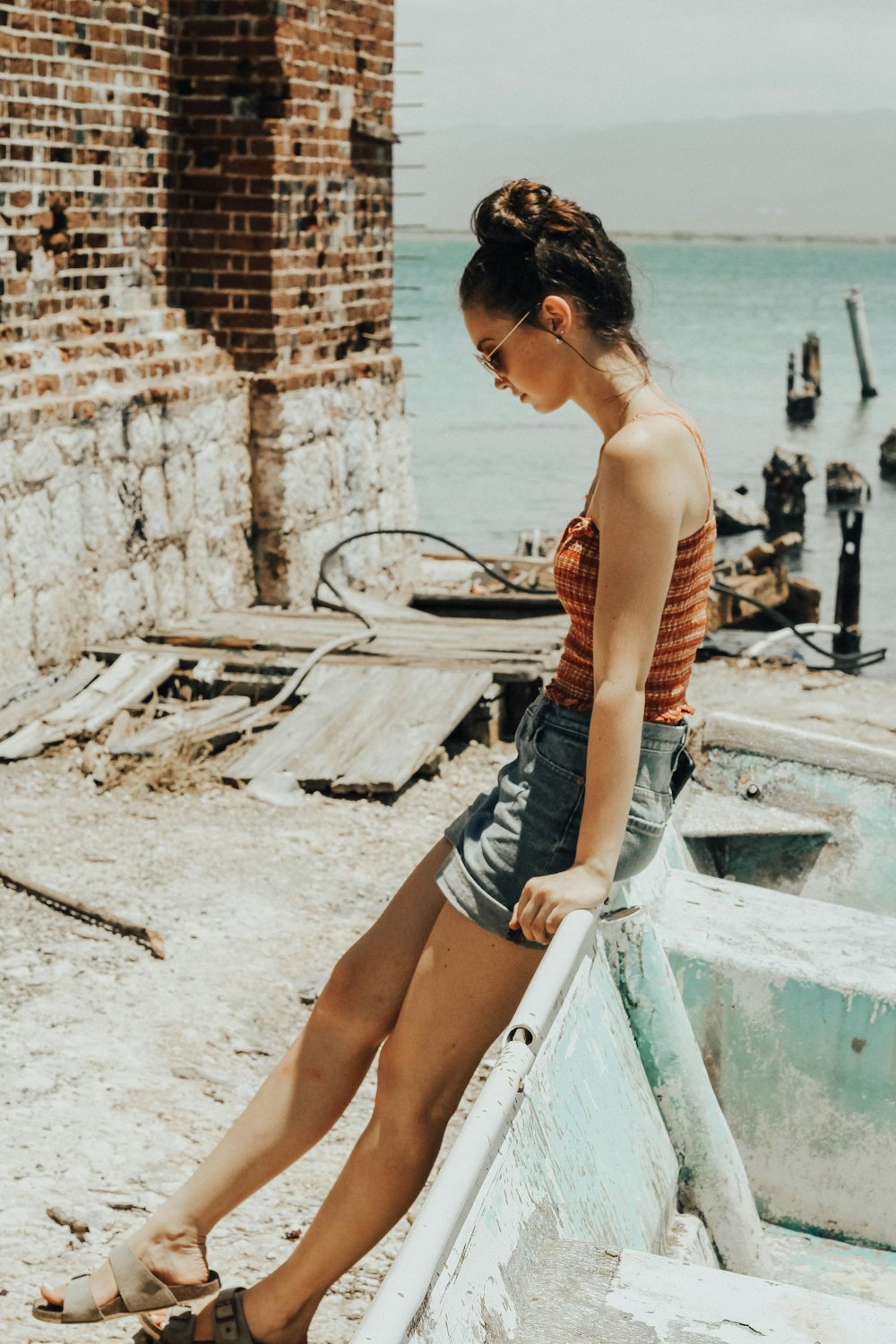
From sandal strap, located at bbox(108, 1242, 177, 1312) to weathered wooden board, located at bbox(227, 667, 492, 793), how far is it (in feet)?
10.1

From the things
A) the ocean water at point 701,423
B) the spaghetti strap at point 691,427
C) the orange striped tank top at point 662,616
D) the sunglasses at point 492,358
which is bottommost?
the ocean water at point 701,423

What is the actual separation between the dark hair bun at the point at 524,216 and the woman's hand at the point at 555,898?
943mm

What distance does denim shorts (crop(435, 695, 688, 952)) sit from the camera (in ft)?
7.38

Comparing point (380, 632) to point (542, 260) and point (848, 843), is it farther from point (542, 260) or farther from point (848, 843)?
point (542, 260)

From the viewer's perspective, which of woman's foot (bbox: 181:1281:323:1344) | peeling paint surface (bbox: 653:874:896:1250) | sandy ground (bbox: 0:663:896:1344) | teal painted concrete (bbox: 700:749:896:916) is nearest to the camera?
woman's foot (bbox: 181:1281:323:1344)

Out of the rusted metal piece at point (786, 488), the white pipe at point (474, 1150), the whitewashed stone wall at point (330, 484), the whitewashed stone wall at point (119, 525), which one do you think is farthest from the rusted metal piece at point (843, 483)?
the white pipe at point (474, 1150)

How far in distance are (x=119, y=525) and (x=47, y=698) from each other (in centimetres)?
91

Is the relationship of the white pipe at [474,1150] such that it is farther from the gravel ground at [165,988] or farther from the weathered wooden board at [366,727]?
the weathered wooden board at [366,727]

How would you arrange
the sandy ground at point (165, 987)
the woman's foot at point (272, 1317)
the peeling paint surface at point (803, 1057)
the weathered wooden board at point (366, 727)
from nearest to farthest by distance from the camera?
the woman's foot at point (272, 1317), the peeling paint surface at point (803, 1057), the sandy ground at point (165, 987), the weathered wooden board at point (366, 727)

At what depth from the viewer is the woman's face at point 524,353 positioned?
87.6 inches

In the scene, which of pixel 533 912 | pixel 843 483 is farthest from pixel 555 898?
pixel 843 483

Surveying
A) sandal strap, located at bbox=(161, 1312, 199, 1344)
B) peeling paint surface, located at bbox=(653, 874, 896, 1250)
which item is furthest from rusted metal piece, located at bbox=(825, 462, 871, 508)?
sandal strap, located at bbox=(161, 1312, 199, 1344)

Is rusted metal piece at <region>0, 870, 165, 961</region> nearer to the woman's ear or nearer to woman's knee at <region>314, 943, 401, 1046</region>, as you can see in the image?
woman's knee at <region>314, 943, 401, 1046</region>

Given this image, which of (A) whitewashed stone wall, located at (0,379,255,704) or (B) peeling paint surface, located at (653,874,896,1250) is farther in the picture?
(A) whitewashed stone wall, located at (0,379,255,704)
